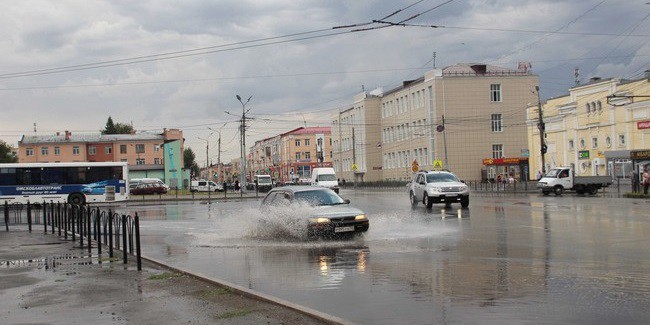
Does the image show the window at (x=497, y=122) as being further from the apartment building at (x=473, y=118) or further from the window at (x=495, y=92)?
the window at (x=495, y=92)

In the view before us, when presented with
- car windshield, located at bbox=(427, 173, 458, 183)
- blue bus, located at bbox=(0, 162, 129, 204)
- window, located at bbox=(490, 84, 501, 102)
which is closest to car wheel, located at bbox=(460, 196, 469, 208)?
car windshield, located at bbox=(427, 173, 458, 183)

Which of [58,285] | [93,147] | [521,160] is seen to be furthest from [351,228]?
[93,147]

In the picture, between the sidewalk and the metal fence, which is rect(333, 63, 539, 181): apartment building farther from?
the sidewalk

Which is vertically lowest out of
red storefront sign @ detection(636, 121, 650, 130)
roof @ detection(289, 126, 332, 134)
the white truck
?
the white truck

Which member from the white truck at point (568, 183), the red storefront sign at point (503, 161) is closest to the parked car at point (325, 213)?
the white truck at point (568, 183)

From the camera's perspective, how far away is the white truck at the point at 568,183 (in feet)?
163

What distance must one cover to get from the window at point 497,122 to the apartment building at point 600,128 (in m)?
13.8

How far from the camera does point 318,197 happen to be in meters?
18.7

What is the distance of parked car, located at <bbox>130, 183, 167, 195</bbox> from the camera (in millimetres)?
77625

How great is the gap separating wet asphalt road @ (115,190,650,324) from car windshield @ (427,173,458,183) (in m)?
11.7

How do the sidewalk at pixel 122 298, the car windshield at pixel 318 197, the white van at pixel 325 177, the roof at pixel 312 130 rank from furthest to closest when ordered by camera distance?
the roof at pixel 312 130
the white van at pixel 325 177
the car windshield at pixel 318 197
the sidewalk at pixel 122 298

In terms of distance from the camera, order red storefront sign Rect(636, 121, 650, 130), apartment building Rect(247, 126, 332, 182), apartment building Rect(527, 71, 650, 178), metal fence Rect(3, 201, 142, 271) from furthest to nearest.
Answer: apartment building Rect(247, 126, 332, 182)
apartment building Rect(527, 71, 650, 178)
red storefront sign Rect(636, 121, 650, 130)
metal fence Rect(3, 201, 142, 271)

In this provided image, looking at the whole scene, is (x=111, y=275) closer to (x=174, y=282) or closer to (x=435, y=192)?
(x=174, y=282)

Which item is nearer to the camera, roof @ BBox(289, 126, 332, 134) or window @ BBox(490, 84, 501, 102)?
window @ BBox(490, 84, 501, 102)
